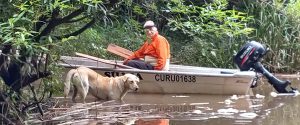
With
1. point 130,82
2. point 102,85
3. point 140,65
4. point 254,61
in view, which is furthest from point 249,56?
point 102,85

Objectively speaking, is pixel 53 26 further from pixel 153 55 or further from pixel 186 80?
pixel 186 80

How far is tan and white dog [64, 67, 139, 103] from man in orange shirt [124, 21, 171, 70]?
1.04m

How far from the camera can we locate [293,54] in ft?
55.8

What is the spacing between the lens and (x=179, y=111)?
10.5 meters

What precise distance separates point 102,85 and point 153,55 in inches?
63.0

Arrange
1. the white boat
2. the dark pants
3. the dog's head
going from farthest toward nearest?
the dark pants, the white boat, the dog's head

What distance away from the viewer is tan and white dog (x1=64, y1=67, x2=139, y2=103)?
36.8 ft

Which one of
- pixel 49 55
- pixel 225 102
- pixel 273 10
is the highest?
pixel 273 10

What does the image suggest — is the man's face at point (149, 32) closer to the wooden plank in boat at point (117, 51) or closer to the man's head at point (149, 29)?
the man's head at point (149, 29)

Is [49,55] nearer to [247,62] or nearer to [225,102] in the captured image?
[225,102]

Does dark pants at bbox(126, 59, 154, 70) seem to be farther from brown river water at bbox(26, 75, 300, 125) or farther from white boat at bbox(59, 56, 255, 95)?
brown river water at bbox(26, 75, 300, 125)

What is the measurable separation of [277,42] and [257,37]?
58cm

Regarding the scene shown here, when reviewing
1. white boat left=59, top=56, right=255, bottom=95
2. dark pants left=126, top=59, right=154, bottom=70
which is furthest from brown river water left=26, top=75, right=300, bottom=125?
dark pants left=126, top=59, right=154, bottom=70

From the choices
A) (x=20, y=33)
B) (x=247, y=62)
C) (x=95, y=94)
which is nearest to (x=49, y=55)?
(x=20, y=33)
